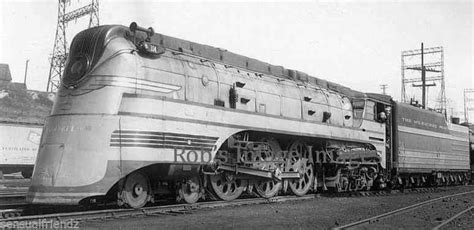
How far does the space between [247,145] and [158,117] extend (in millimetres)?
3286

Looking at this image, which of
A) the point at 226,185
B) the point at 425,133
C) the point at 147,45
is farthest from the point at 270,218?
the point at 425,133

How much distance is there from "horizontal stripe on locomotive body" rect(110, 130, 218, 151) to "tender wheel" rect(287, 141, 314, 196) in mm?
4125

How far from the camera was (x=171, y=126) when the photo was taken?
11.0m

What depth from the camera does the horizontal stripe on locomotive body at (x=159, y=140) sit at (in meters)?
10.2

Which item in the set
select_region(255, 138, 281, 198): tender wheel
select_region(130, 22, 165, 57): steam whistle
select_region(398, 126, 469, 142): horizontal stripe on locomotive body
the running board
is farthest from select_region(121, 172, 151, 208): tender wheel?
select_region(398, 126, 469, 142): horizontal stripe on locomotive body

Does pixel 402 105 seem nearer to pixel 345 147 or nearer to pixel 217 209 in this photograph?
pixel 345 147

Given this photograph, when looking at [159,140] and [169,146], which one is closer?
[159,140]

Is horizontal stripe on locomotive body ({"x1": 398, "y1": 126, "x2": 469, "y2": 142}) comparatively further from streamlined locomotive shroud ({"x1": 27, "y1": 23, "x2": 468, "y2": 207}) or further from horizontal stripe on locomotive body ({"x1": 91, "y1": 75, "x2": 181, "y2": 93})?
horizontal stripe on locomotive body ({"x1": 91, "y1": 75, "x2": 181, "y2": 93})

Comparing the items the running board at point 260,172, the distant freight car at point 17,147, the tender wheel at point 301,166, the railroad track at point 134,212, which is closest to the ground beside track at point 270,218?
the railroad track at point 134,212

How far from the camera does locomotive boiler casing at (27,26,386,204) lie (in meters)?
9.99

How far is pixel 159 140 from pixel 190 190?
6.09ft

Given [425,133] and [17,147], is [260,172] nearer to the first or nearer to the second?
[425,133]

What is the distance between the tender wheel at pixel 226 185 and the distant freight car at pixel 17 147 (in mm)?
16291

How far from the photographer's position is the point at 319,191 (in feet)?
61.8
